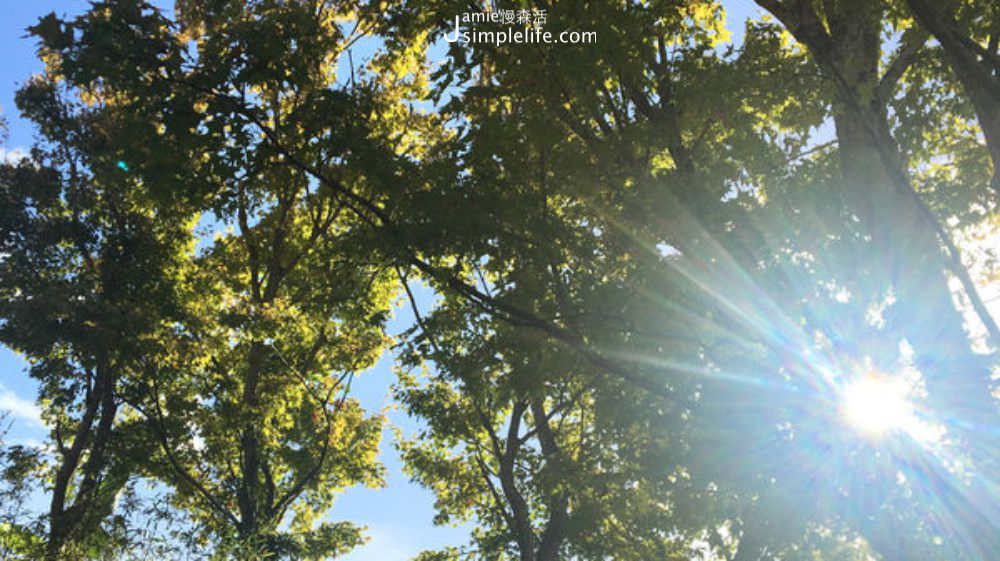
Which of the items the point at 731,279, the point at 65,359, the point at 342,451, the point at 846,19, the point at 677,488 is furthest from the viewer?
the point at 342,451

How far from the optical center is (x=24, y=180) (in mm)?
15039

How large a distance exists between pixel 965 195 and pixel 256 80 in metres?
13.1

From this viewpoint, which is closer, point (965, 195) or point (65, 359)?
point (965, 195)

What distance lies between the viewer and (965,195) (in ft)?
40.2

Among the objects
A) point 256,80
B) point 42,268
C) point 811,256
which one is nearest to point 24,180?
point 42,268

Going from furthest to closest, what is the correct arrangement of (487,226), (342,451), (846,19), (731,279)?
(342,451) → (846,19) → (731,279) → (487,226)

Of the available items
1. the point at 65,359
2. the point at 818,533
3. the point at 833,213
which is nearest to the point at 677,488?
the point at 818,533

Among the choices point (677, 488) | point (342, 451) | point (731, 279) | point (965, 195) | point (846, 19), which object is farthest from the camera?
point (342, 451)

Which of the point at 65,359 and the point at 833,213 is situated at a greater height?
the point at 65,359

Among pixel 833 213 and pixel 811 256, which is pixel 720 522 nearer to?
pixel 811 256

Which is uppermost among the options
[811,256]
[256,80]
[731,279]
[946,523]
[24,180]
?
[24,180]

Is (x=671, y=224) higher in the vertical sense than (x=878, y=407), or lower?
higher

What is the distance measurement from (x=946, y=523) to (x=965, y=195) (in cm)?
896

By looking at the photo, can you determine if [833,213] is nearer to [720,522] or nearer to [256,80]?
[720,522]
